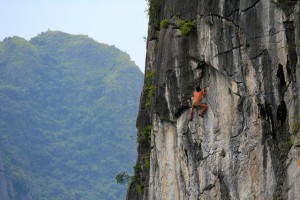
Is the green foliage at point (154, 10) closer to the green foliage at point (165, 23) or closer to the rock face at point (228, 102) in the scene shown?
the rock face at point (228, 102)

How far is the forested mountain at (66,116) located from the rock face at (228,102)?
263ft

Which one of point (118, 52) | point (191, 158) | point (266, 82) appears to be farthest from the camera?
point (118, 52)

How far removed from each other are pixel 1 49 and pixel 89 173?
31734 mm

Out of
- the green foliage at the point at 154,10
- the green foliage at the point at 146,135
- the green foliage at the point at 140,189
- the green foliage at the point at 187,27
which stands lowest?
the green foliage at the point at 140,189

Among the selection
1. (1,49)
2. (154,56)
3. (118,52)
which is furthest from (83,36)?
(154,56)

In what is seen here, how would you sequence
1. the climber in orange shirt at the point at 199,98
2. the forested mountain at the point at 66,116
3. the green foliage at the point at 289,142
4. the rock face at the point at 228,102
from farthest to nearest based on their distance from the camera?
the forested mountain at the point at 66,116
the climber in orange shirt at the point at 199,98
the rock face at the point at 228,102
the green foliage at the point at 289,142

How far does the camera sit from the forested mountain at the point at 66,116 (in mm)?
119500

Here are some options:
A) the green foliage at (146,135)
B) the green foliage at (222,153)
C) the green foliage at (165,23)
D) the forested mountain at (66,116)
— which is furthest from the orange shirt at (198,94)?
the forested mountain at (66,116)

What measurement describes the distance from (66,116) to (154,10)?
12243 centimetres

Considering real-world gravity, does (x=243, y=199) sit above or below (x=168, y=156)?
below

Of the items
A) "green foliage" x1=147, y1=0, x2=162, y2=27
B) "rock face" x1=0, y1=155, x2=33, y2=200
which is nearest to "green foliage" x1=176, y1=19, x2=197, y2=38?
"green foliage" x1=147, y1=0, x2=162, y2=27

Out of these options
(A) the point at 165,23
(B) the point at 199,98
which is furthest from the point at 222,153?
(A) the point at 165,23

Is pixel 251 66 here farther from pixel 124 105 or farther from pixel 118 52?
pixel 118 52

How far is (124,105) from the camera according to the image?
146500 millimetres
